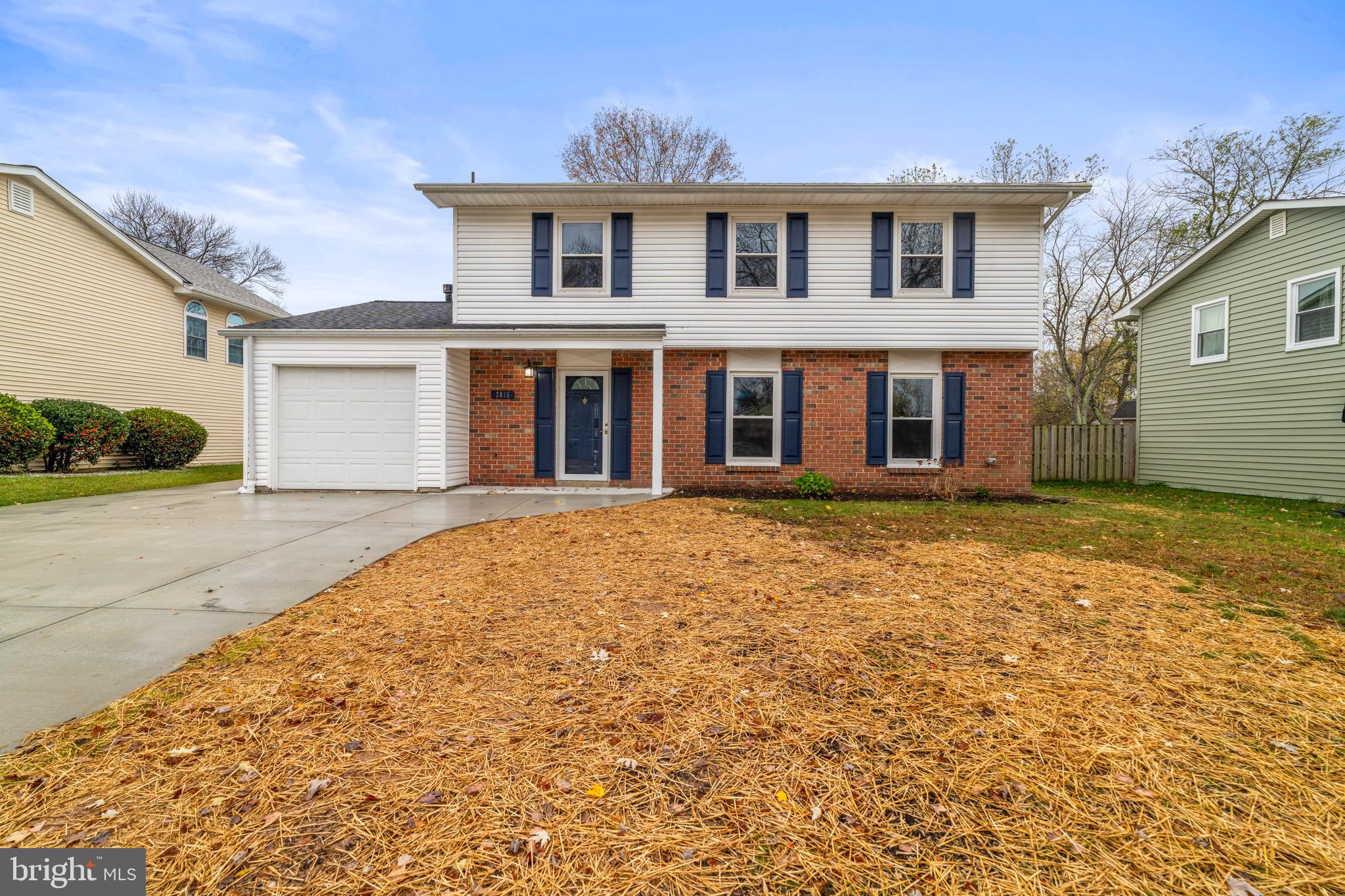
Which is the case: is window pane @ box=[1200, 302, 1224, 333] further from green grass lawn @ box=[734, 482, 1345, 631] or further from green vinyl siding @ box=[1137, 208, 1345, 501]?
green grass lawn @ box=[734, 482, 1345, 631]

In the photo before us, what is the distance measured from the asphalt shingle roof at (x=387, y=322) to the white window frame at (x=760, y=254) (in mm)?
1738

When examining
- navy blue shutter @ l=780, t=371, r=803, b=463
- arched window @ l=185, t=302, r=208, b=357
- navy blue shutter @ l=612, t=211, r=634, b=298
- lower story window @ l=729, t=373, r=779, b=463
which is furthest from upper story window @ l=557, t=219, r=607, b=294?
arched window @ l=185, t=302, r=208, b=357

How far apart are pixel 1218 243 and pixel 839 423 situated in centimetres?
832

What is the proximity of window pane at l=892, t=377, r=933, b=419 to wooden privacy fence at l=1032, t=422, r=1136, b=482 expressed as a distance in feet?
A: 16.4

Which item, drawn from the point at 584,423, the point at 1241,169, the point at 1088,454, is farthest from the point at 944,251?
the point at 1241,169

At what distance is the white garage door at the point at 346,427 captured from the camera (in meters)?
9.10

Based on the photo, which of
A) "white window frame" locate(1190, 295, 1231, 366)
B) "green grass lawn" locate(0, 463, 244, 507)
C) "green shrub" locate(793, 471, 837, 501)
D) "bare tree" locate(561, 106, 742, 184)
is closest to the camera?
"green grass lawn" locate(0, 463, 244, 507)

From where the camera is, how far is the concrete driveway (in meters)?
2.50

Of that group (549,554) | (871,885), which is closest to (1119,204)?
(549,554)

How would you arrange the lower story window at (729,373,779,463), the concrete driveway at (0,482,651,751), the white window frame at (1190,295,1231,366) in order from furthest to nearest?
the white window frame at (1190,295,1231,366), the lower story window at (729,373,779,463), the concrete driveway at (0,482,651,751)

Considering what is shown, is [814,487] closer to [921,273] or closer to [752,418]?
[752,418]

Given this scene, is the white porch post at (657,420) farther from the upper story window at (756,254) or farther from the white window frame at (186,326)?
the white window frame at (186,326)

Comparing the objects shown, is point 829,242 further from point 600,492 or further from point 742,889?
point 742,889

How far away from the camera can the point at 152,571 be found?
4.12m
